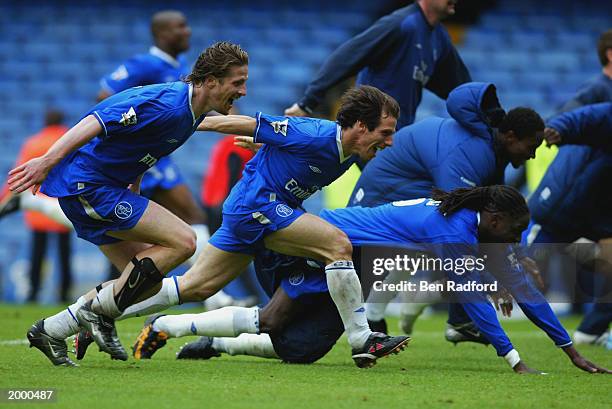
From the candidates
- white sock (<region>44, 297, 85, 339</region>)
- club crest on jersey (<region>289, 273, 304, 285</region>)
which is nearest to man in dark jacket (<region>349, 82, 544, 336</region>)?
club crest on jersey (<region>289, 273, 304, 285</region>)

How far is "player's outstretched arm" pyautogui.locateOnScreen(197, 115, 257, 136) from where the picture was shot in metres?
5.91

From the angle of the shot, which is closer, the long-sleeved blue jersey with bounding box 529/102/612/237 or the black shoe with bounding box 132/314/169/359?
the black shoe with bounding box 132/314/169/359

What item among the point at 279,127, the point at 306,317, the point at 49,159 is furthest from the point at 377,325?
the point at 49,159

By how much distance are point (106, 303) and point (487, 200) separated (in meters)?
2.02

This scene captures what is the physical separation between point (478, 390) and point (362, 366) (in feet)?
2.97

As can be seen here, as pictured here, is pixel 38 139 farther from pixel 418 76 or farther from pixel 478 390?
pixel 478 390

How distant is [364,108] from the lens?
5828 millimetres

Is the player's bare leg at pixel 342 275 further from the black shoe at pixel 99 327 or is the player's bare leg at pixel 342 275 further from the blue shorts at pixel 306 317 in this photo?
the black shoe at pixel 99 327

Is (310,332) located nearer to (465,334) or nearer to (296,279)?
(296,279)

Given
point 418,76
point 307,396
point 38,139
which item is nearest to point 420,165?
point 418,76

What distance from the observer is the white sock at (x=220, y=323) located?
6.04 meters

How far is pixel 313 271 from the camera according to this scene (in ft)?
20.2

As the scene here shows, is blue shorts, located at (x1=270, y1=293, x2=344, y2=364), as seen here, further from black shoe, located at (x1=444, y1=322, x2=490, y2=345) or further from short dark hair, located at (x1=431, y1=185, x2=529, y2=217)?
black shoe, located at (x1=444, y1=322, x2=490, y2=345)

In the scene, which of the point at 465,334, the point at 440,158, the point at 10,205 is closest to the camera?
the point at 440,158
